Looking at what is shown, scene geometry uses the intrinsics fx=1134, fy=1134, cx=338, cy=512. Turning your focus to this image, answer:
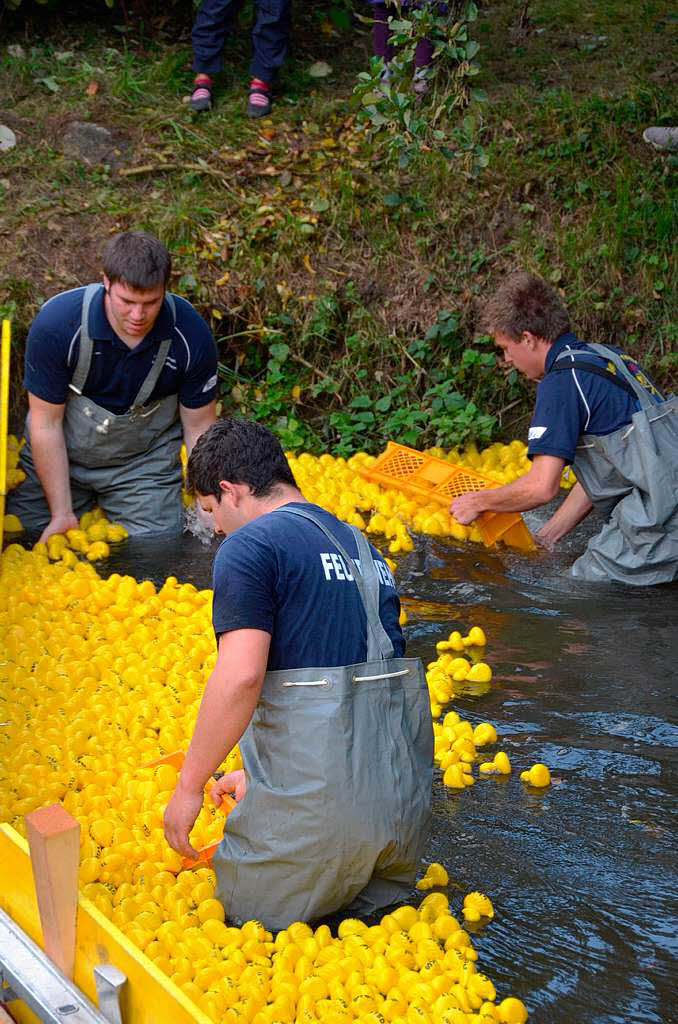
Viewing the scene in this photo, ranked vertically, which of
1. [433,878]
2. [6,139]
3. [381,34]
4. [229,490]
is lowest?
[433,878]

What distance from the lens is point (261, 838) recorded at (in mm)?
3025

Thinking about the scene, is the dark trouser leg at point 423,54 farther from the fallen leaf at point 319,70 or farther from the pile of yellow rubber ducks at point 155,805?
the pile of yellow rubber ducks at point 155,805

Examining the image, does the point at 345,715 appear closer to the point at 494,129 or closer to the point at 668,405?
the point at 668,405

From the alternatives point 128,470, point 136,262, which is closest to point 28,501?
point 128,470

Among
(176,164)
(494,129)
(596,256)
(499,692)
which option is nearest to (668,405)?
(499,692)

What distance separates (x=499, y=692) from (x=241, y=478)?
2.00m

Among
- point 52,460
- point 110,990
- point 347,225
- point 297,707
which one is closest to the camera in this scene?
point 110,990

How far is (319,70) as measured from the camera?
9.30 m

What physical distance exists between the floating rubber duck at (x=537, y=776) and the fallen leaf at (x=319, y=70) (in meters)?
6.98

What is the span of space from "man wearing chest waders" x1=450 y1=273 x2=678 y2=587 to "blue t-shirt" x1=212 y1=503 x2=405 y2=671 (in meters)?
2.51

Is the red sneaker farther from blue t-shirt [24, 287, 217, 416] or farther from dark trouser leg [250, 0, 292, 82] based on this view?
blue t-shirt [24, 287, 217, 416]

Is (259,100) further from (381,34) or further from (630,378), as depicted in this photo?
(630,378)

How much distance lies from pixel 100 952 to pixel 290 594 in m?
0.97

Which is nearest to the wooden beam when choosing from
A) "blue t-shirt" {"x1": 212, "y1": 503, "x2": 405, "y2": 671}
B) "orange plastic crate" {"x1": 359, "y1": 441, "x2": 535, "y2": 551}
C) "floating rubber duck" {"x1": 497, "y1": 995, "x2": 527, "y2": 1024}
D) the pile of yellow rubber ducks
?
the pile of yellow rubber ducks
